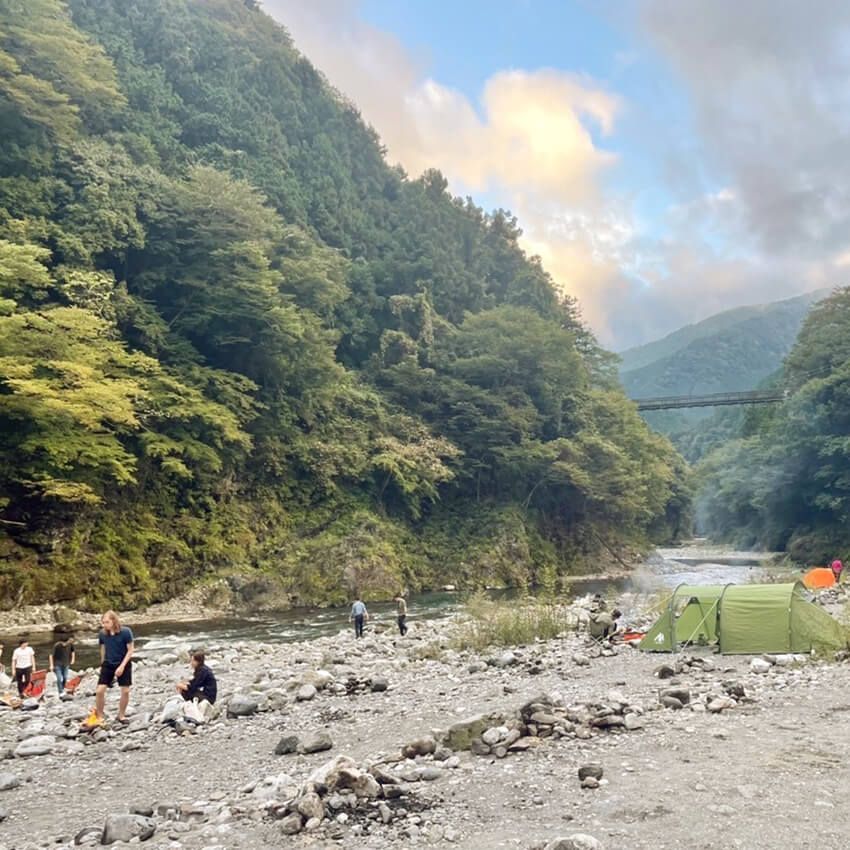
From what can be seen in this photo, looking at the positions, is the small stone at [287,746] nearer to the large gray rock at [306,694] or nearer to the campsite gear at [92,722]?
the large gray rock at [306,694]

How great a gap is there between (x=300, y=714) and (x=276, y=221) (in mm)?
→ 39596

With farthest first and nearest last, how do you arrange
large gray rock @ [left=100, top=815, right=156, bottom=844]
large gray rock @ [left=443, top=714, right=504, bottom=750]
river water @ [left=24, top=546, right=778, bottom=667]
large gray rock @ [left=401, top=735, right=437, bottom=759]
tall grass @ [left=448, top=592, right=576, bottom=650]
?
river water @ [left=24, top=546, right=778, bottom=667], tall grass @ [left=448, top=592, right=576, bottom=650], large gray rock @ [left=443, top=714, right=504, bottom=750], large gray rock @ [left=401, top=735, right=437, bottom=759], large gray rock @ [left=100, top=815, right=156, bottom=844]

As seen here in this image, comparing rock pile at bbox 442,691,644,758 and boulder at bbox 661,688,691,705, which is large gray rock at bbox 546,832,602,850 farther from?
Result: boulder at bbox 661,688,691,705

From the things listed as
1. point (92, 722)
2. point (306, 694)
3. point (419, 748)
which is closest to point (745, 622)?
point (306, 694)

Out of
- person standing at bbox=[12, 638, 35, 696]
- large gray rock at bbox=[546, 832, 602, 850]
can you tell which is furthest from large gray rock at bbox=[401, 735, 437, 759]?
person standing at bbox=[12, 638, 35, 696]

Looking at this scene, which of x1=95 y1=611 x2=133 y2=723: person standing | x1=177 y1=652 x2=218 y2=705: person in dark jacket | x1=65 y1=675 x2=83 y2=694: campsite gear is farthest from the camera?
x1=65 y1=675 x2=83 y2=694: campsite gear

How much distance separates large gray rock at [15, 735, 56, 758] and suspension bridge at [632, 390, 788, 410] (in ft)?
227

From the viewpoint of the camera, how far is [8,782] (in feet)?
29.4

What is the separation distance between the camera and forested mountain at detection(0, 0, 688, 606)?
2784 centimetres

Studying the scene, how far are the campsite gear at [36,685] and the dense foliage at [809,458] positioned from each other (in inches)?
1841

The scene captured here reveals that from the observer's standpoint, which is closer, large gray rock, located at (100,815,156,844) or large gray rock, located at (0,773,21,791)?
large gray rock, located at (100,815,156,844)

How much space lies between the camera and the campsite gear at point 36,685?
15.0 metres

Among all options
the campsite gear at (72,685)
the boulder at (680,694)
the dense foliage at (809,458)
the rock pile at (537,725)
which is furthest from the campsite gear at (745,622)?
the dense foliage at (809,458)

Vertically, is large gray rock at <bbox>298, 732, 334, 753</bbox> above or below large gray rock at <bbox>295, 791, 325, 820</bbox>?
below
